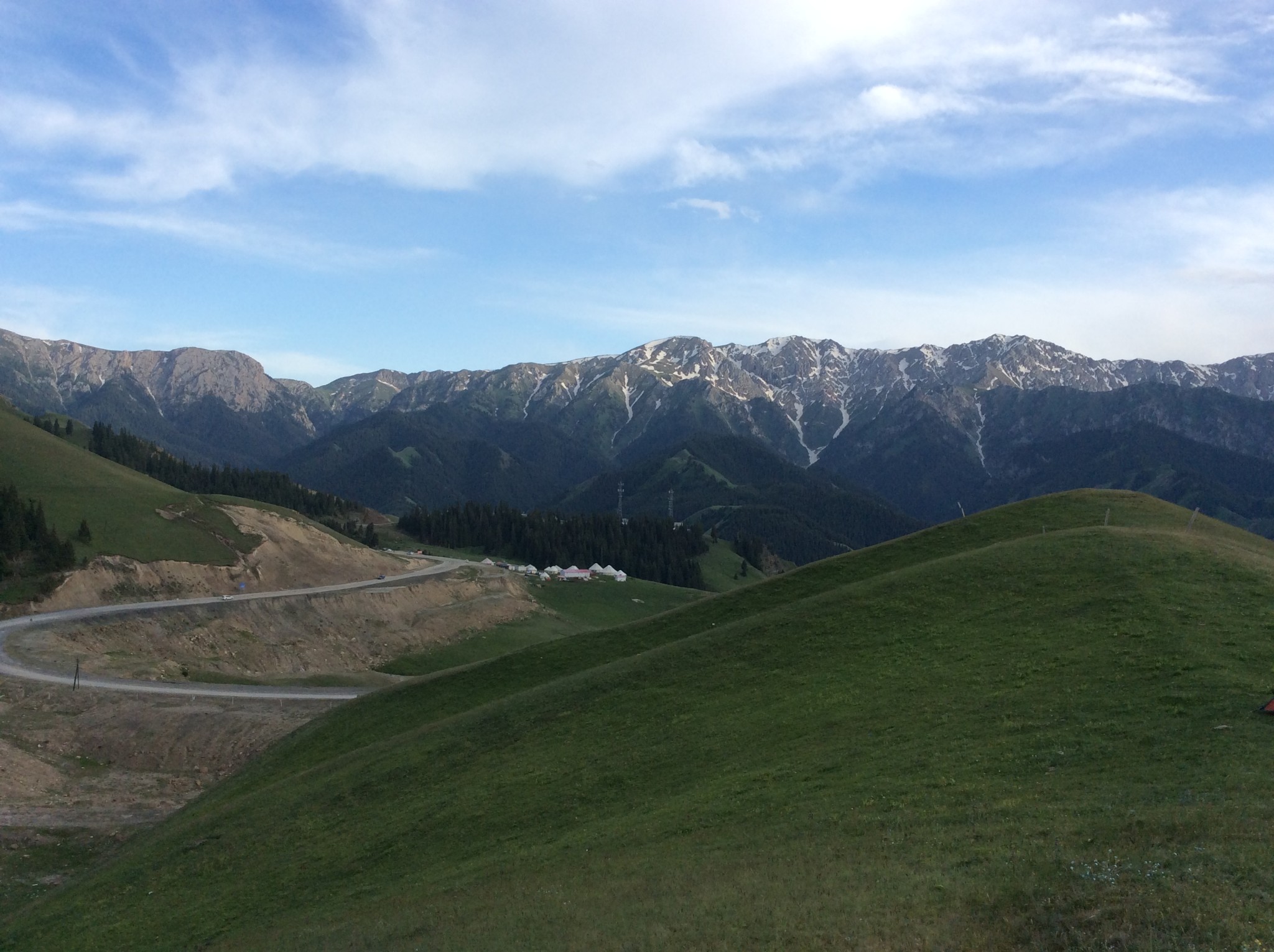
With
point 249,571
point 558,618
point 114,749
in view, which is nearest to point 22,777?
point 114,749

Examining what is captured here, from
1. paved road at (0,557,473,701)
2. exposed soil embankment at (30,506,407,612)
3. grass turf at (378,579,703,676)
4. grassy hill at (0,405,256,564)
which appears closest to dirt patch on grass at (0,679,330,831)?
paved road at (0,557,473,701)

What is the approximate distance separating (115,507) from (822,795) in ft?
384

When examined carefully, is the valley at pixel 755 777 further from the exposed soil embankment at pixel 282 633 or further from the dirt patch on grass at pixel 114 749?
the exposed soil embankment at pixel 282 633

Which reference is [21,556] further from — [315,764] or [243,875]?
[243,875]

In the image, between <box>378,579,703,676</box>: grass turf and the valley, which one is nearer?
the valley

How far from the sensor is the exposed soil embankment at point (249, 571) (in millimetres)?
98062

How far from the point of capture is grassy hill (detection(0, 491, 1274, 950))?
17047 millimetres

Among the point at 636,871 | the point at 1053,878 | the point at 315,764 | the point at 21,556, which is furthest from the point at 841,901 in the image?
the point at 21,556

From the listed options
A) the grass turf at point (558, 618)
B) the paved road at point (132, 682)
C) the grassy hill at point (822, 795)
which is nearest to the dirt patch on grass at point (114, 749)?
the paved road at point (132, 682)

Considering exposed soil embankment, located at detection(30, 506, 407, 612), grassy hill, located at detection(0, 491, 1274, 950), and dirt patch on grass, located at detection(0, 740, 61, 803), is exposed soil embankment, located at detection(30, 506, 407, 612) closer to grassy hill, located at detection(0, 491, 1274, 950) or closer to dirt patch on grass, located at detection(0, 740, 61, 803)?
dirt patch on grass, located at detection(0, 740, 61, 803)

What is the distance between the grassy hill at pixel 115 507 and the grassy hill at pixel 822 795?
71938mm

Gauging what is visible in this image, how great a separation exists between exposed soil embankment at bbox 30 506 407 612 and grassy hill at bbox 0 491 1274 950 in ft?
204

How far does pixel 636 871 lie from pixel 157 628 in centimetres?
8489

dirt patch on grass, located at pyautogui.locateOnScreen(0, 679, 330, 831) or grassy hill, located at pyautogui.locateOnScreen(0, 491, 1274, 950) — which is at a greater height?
grassy hill, located at pyautogui.locateOnScreen(0, 491, 1274, 950)
